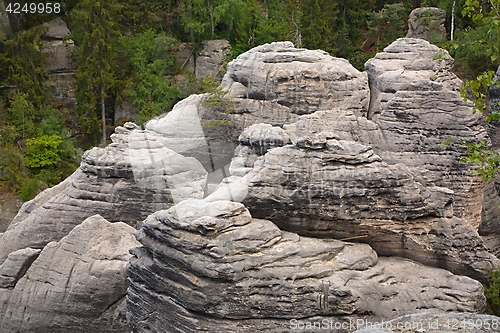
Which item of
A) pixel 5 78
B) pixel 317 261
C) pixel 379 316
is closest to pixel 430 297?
pixel 379 316

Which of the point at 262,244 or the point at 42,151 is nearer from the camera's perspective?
the point at 262,244

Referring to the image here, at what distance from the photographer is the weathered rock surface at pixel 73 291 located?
46.4 ft

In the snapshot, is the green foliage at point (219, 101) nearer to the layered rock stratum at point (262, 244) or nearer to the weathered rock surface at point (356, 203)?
the layered rock stratum at point (262, 244)

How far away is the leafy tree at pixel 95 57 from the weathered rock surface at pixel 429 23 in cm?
1661

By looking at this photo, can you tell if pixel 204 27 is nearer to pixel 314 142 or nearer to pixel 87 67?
pixel 87 67

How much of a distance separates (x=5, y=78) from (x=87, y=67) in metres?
4.92

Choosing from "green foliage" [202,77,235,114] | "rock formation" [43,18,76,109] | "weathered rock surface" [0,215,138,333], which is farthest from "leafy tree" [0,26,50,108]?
"weathered rock surface" [0,215,138,333]

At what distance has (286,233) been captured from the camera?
12219 mm

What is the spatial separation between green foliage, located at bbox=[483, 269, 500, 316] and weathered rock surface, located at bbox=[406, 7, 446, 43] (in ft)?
70.8

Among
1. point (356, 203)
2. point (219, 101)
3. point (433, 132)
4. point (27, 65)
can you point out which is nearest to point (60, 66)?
point (27, 65)

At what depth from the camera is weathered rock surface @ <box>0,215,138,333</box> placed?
1416 cm

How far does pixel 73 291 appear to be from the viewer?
14.2m

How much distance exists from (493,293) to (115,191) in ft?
35.7

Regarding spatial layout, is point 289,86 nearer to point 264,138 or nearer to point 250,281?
point 264,138
